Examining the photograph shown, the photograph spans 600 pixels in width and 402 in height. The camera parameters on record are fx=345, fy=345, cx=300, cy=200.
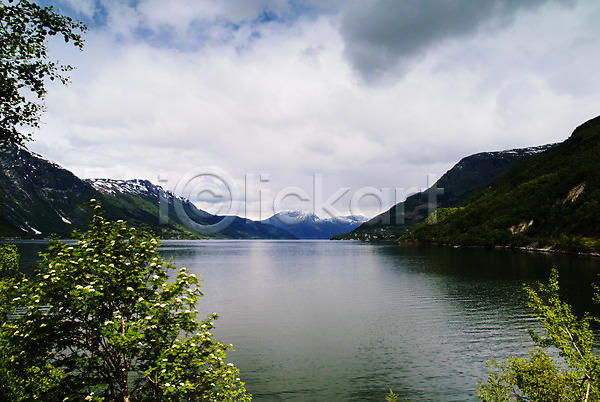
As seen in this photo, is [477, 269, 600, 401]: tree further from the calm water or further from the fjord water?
the fjord water

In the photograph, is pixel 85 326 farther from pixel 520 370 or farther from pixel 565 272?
pixel 565 272

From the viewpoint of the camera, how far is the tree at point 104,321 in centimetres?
1430

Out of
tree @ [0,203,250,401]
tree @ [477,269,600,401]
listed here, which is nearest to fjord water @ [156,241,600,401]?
tree @ [477,269,600,401]

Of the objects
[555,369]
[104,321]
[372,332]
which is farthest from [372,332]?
[104,321]

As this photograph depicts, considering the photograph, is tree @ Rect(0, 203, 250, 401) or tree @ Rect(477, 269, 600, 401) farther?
tree @ Rect(477, 269, 600, 401)

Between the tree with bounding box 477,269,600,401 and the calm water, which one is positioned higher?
the tree with bounding box 477,269,600,401

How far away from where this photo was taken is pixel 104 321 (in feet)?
52.4

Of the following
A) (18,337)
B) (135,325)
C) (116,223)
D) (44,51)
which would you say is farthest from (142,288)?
(44,51)

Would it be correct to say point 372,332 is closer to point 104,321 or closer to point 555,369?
point 555,369

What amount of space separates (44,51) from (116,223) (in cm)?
909

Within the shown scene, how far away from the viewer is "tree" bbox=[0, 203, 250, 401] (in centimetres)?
1430

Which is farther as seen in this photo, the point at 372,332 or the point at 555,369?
the point at 372,332

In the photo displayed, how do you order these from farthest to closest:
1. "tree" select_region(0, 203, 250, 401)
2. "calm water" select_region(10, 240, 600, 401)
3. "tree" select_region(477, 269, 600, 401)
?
"calm water" select_region(10, 240, 600, 401) → "tree" select_region(477, 269, 600, 401) → "tree" select_region(0, 203, 250, 401)

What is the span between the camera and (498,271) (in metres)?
109
